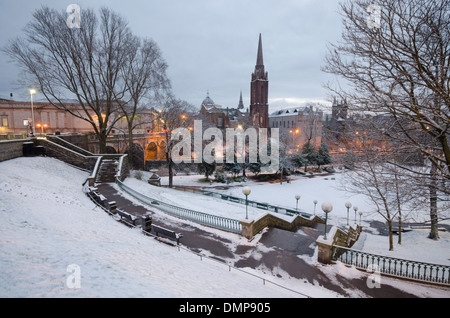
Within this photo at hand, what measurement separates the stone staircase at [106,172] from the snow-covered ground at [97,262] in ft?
25.4

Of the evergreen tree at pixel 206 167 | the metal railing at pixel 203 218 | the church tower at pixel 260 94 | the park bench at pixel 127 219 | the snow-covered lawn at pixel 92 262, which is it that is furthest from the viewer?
the church tower at pixel 260 94

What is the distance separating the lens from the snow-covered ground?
467cm

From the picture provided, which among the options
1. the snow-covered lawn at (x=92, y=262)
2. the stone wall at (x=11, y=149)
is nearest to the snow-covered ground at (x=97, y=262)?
the snow-covered lawn at (x=92, y=262)

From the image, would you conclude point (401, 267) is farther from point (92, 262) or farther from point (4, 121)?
point (4, 121)

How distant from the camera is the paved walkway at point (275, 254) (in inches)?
256

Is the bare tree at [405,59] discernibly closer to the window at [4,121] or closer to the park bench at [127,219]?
the park bench at [127,219]

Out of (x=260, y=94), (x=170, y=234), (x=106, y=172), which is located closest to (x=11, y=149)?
(x=106, y=172)

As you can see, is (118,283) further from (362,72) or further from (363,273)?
(362,72)

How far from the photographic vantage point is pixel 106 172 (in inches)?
764

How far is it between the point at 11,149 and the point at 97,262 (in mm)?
17270

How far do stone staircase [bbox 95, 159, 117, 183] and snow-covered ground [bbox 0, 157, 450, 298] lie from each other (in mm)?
7748

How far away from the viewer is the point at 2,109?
3641cm

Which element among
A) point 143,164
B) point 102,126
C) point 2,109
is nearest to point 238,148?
point 143,164

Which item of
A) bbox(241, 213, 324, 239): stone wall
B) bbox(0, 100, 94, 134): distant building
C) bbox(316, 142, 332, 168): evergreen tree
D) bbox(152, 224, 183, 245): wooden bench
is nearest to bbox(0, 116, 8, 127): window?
bbox(0, 100, 94, 134): distant building
